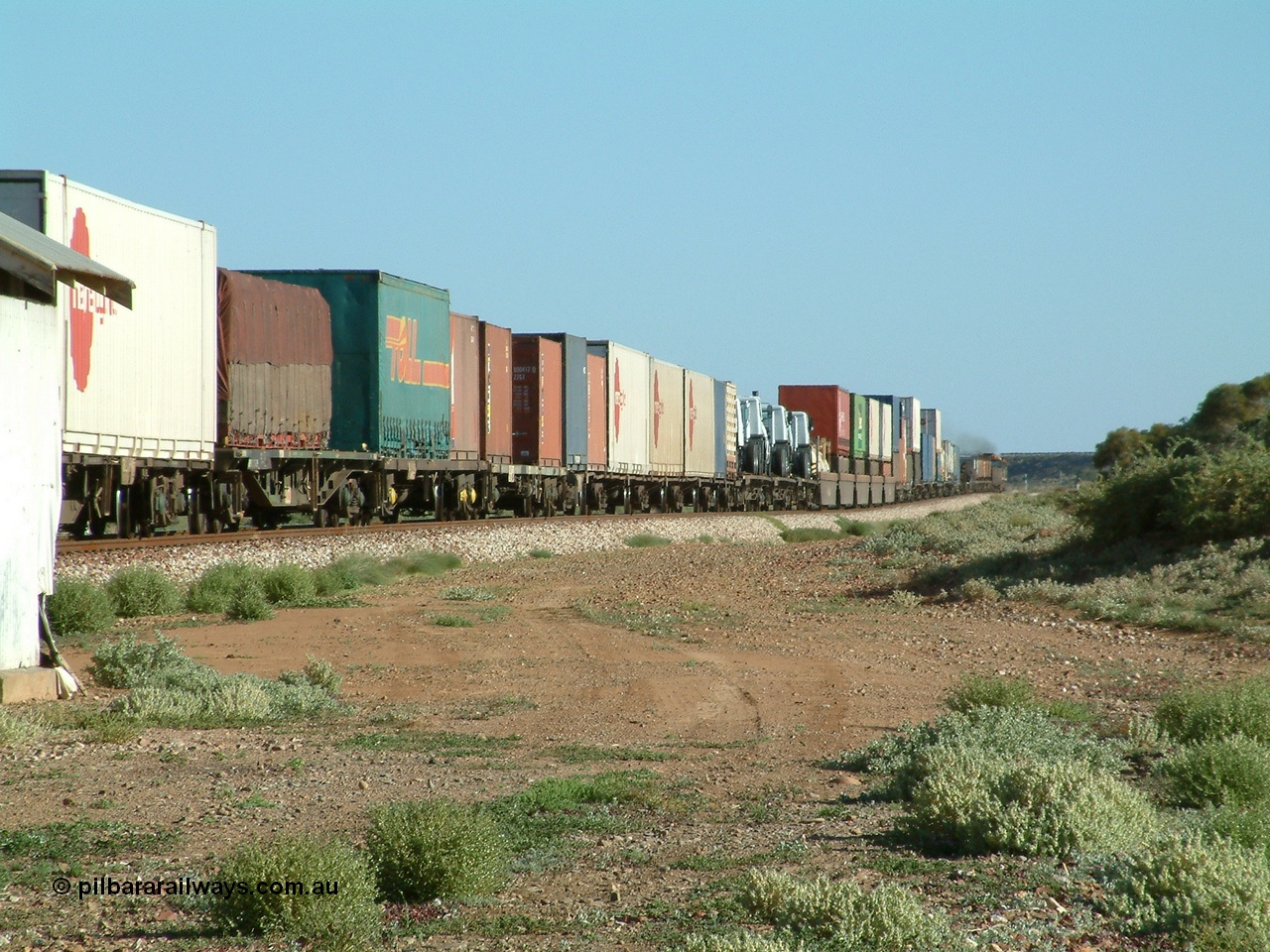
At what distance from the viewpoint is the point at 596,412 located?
35250 millimetres

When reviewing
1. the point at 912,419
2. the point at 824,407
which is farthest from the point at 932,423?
the point at 824,407

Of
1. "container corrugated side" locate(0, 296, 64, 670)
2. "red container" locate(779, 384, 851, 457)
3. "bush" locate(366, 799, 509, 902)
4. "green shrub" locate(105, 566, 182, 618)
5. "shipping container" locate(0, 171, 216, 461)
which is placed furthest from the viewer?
"red container" locate(779, 384, 851, 457)

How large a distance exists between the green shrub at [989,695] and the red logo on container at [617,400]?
88.7 feet

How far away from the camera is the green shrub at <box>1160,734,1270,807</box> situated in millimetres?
6648

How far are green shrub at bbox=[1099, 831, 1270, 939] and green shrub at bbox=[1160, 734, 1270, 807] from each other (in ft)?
5.55

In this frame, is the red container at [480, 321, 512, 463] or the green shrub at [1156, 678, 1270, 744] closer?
the green shrub at [1156, 678, 1270, 744]

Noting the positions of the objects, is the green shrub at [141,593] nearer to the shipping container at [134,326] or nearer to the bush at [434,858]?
the shipping container at [134,326]

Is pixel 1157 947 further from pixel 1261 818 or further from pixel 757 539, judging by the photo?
pixel 757 539

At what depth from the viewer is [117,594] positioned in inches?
599

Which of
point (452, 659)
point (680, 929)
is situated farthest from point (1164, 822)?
point (452, 659)

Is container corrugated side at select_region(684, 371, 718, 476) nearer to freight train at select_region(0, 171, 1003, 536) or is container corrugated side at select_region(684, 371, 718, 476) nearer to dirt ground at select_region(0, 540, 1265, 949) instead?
freight train at select_region(0, 171, 1003, 536)

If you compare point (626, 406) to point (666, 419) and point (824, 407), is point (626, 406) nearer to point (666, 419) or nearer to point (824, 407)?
point (666, 419)

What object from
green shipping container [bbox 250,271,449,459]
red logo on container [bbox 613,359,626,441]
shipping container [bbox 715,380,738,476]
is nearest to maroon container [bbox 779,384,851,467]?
shipping container [bbox 715,380,738,476]

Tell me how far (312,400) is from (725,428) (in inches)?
1005
